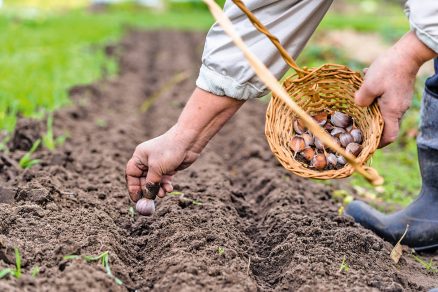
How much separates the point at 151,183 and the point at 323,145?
2.28 ft

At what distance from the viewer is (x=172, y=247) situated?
2518mm

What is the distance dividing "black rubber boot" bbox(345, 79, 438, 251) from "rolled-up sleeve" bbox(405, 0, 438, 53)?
1.04m

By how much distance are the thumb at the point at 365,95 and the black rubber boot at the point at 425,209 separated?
875mm

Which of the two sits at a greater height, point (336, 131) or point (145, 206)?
point (336, 131)

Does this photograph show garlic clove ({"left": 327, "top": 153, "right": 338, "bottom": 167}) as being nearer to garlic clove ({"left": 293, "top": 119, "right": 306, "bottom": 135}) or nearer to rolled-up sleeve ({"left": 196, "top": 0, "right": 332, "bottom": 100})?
garlic clove ({"left": 293, "top": 119, "right": 306, "bottom": 135})

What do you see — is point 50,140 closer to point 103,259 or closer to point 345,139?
point 103,259

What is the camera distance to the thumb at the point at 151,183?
8.75 feet

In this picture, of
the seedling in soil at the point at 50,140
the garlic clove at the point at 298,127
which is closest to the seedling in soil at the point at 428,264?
the garlic clove at the point at 298,127

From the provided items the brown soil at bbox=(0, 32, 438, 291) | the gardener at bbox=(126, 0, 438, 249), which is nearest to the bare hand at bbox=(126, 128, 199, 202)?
the gardener at bbox=(126, 0, 438, 249)

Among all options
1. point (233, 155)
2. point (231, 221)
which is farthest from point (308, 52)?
point (231, 221)

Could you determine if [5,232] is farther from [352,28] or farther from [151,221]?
[352,28]

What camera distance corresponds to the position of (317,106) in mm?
2697

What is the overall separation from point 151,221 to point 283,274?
76cm

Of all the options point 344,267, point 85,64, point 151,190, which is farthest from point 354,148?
point 85,64
